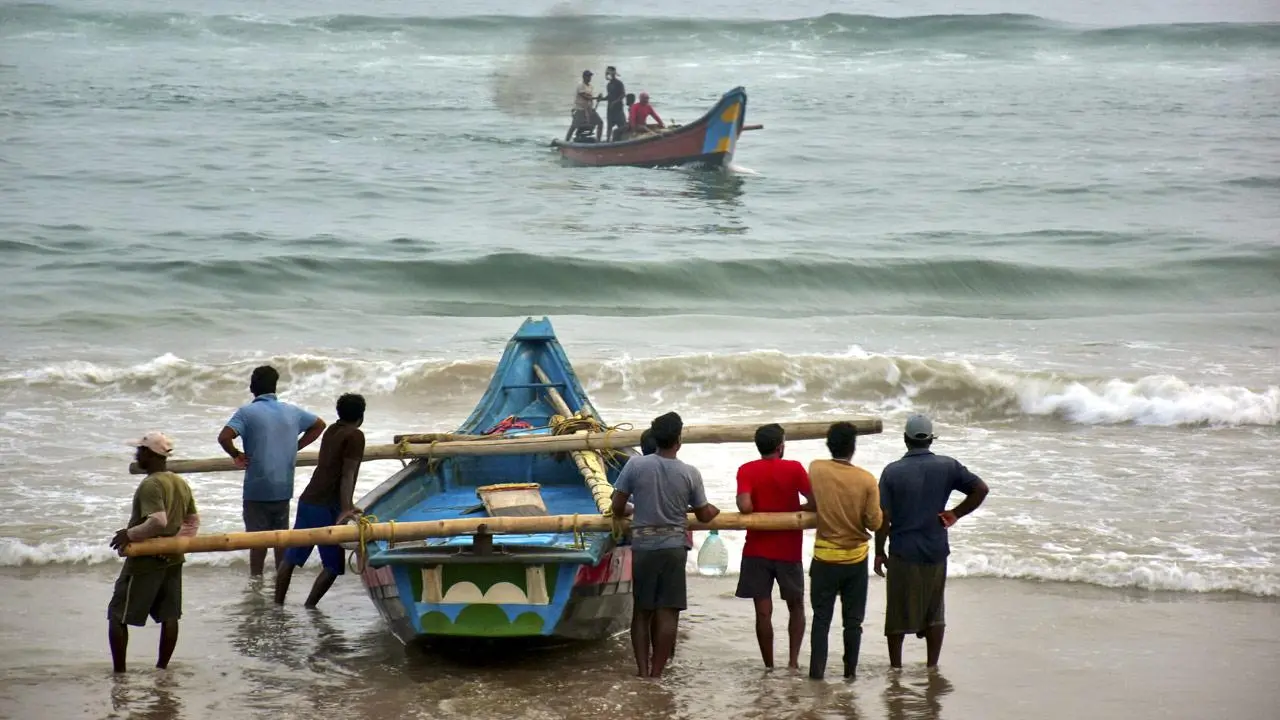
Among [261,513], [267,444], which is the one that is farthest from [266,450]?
[261,513]

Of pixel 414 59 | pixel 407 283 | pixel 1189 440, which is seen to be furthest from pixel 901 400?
pixel 414 59

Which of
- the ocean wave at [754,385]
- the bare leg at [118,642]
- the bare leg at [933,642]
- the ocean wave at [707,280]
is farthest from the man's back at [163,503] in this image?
the ocean wave at [707,280]

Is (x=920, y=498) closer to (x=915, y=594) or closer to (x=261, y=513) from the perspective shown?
(x=915, y=594)

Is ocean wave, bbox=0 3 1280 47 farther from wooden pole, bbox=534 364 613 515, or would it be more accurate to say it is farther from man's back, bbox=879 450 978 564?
man's back, bbox=879 450 978 564

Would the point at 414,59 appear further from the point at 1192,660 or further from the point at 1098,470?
the point at 1192,660

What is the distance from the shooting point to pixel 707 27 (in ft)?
159

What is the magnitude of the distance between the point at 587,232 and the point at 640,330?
632 cm

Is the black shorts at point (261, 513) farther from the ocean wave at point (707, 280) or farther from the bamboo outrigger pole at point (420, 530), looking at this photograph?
the ocean wave at point (707, 280)

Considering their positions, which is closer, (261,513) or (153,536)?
(153,536)

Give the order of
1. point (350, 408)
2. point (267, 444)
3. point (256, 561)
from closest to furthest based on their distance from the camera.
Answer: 1. point (350, 408)
2. point (267, 444)
3. point (256, 561)

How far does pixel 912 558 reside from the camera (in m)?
5.92

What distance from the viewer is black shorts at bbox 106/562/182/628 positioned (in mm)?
5875

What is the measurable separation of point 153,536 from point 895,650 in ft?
10.8

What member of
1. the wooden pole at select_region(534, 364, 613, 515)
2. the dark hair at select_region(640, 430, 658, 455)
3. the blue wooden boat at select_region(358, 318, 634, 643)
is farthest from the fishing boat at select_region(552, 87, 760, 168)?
the dark hair at select_region(640, 430, 658, 455)
